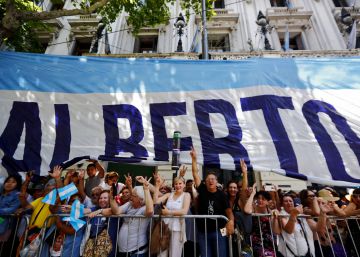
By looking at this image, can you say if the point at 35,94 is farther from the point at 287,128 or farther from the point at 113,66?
the point at 287,128

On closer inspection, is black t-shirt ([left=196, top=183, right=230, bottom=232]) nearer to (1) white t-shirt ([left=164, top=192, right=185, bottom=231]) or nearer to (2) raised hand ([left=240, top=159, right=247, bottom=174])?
(1) white t-shirt ([left=164, top=192, right=185, bottom=231])

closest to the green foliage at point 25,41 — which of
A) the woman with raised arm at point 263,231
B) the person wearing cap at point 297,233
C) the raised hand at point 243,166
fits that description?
the raised hand at point 243,166

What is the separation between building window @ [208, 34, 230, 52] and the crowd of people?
1095 centimetres

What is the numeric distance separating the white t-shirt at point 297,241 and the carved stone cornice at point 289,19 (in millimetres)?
12768

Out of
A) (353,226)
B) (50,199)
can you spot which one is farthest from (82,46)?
(353,226)

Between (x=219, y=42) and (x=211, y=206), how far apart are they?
1214 cm

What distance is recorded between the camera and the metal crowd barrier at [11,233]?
11.3 feet

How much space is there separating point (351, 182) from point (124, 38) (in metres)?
13.0

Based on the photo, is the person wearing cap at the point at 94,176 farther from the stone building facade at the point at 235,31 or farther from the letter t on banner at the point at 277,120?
the stone building facade at the point at 235,31

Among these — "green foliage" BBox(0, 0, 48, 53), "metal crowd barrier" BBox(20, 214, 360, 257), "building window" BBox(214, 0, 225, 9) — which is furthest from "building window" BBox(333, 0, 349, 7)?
"green foliage" BBox(0, 0, 48, 53)

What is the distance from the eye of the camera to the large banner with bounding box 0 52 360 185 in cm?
343

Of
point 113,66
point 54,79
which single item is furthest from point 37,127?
point 113,66

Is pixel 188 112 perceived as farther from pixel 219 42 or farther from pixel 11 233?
pixel 219 42

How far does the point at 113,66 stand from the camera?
165 inches
